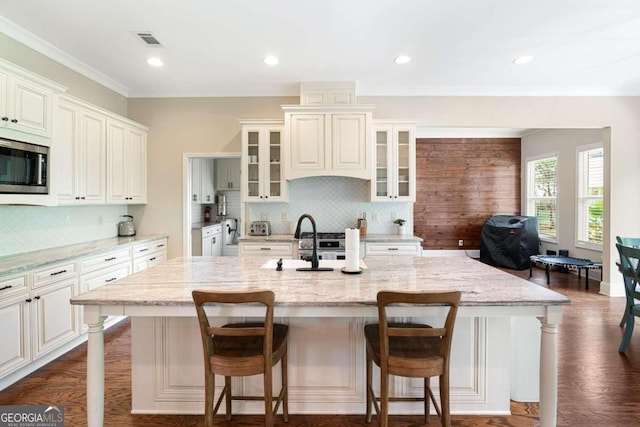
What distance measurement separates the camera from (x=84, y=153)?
3545mm

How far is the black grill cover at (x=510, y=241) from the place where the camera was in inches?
254

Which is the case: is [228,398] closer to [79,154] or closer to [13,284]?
[13,284]

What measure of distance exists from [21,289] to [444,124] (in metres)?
4.94

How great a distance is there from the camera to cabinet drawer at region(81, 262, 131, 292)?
10.6ft

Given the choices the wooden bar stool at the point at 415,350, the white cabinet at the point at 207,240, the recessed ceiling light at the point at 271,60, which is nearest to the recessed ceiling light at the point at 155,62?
the recessed ceiling light at the point at 271,60

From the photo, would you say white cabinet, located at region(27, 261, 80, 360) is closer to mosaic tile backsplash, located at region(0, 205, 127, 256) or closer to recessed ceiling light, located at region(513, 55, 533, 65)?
mosaic tile backsplash, located at region(0, 205, 127, 256)

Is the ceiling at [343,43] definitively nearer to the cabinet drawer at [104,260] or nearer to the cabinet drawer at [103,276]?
the cabinet drawer at [104,260]

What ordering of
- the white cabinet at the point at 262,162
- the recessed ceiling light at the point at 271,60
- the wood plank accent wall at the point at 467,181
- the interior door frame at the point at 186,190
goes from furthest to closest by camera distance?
Answer: the wood plank accent wall at the point at 467,181
the interior door frame at the point at 186,190
the white cabinet at the point at 262,162
the recessed ceiling light at the point at 271,60

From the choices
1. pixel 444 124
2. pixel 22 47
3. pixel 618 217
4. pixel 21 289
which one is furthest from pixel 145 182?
pixel 618 217

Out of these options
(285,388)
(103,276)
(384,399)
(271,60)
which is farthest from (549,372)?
(103,276)

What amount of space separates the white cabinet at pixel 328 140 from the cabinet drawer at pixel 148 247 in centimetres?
207

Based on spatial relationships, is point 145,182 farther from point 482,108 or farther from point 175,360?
point 482,108

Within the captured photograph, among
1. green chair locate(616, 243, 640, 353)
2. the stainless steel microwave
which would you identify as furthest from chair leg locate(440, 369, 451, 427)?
the stainless steel microwave

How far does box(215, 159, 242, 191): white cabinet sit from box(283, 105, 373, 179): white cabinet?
3259mm
